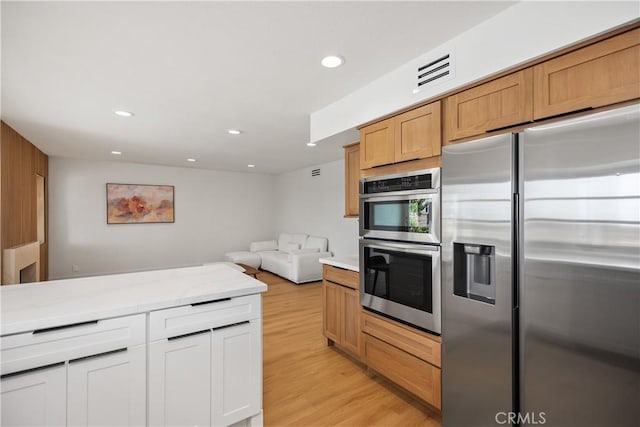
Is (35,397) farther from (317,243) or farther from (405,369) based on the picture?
(317,243)

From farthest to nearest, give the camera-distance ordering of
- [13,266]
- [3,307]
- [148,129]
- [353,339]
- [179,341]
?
[148,129]
[13,266]
[353,339]
[179,341]
[3,307]

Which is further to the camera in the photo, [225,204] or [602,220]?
[225,204]

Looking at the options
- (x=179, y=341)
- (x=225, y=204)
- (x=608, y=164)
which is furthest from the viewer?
(x=225, y=204)

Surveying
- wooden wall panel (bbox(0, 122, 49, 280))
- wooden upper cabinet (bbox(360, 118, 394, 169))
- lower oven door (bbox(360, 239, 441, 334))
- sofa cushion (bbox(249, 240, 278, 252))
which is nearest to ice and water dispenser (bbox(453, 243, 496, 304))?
lower oven door (bbox(360, 239, 441, 334))

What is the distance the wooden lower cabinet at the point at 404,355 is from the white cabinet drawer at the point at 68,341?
5.59 feet

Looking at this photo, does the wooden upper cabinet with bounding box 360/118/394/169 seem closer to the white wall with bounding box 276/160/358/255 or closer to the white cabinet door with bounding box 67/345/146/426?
the white cabinet door with bounding box 67/345/146/426

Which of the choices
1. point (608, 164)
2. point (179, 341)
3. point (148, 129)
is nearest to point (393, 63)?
point (608, 164)

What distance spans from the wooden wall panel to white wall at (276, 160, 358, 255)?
472 centimetres

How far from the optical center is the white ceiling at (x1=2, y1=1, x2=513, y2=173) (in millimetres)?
1623

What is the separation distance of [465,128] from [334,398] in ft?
7.16

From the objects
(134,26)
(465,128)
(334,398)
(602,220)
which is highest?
(134,26)

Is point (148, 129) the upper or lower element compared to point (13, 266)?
upper

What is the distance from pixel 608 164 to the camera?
4.20ft

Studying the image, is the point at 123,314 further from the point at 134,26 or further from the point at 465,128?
the point at 465,128
